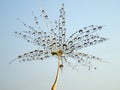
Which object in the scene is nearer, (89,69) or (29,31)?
(89,69)

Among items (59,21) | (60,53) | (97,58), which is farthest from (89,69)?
(59,21)

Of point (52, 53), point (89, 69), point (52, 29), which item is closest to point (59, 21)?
point (52, 29)

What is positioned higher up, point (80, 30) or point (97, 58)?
point (80, 30)

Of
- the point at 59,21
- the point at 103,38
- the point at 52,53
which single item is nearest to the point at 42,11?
the point at 59,21

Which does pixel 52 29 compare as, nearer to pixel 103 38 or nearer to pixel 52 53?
pixel 52 53

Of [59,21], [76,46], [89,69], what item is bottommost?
[89,69]

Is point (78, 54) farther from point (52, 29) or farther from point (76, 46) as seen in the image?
point (52, 29)

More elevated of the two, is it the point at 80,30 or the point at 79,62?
the point at 80,30

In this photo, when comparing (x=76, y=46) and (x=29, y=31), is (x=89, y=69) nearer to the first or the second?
(x=76, y=46)
